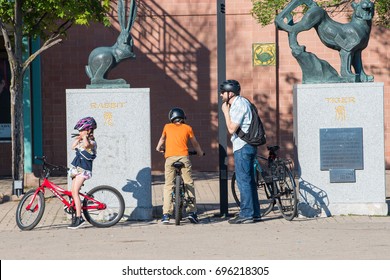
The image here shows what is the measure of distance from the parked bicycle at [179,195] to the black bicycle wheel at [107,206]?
697 millimetres

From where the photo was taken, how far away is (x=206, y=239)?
11.6 m

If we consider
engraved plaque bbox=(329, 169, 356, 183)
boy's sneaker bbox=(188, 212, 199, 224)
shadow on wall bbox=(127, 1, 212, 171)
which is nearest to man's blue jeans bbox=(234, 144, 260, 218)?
boy's sneaker bbox=(188, 212, 199, 224)

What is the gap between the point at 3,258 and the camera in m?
10.4

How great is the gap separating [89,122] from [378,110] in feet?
13.0

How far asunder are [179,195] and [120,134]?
4.25ft

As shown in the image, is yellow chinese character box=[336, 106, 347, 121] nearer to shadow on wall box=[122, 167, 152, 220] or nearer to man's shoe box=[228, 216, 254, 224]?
man's shoe box=[228, 216, 254, 224]

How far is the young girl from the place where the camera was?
12594 mm

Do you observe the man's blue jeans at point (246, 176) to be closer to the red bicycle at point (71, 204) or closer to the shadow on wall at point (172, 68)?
the red bicycle at point (71, 204)

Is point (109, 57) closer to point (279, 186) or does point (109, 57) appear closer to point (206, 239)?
point (279, 186)

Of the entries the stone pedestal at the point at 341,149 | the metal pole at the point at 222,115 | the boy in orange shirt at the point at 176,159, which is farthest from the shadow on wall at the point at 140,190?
the stone pedestal at the point at 341,149

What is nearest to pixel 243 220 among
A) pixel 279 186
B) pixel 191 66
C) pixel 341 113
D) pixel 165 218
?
pixel 279 186

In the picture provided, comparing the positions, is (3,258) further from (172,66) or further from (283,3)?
(172,66)

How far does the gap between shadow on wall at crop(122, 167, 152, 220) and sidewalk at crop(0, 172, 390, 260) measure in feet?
0.69

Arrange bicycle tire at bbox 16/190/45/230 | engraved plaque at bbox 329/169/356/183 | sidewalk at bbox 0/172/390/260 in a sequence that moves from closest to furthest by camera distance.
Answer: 1. sidewalk at bbox 0/172/390/260
2. bicycle tire at bbox 16/190/45/230
3. engraved plaque at bbox 329/169/356/183
